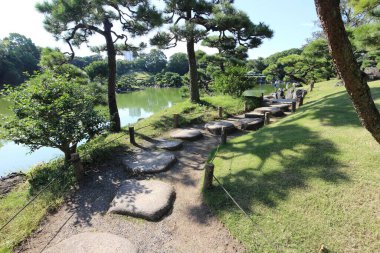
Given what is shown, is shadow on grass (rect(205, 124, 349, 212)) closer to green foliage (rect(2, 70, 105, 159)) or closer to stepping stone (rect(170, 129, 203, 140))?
stepping stone (rect(170, 129, 203, 140))

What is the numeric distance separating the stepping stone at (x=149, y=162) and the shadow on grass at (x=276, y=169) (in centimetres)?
145

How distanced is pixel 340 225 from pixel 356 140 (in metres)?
2.56

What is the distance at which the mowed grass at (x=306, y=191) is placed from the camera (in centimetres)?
334

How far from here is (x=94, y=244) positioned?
12.5 feet

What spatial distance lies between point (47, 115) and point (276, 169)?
562cm

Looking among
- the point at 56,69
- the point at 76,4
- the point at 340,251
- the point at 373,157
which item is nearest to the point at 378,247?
the point at 340,251

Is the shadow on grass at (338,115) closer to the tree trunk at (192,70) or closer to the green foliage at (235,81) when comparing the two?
the green foliage at (235,81)

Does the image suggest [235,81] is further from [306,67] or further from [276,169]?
[306,67]

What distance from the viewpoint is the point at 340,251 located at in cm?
307

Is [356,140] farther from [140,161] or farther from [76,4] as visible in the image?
[76,4]

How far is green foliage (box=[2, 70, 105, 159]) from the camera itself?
18.9 ft

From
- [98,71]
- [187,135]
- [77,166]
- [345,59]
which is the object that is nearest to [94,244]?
[77,166]

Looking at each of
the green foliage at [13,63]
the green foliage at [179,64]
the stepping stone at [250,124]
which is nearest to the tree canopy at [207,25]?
the stepping stone at [250,124]

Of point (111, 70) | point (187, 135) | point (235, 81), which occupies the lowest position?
point (187, 135)
